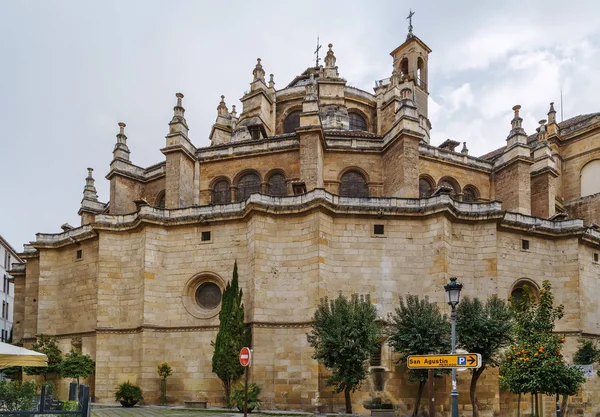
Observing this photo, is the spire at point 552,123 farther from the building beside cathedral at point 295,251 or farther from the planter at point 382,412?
the planter at point 382,412

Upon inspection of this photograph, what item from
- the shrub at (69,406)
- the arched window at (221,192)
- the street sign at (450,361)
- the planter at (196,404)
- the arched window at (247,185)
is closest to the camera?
A: the street sign at (450,361)

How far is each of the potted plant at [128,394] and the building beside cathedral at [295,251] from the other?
19.0 inches

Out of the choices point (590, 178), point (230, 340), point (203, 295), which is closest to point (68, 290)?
point (203, 295)

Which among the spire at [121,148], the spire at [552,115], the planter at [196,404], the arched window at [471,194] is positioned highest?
the spire at [552,115]

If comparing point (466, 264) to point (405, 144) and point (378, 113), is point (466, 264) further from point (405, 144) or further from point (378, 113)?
point (378, 113)

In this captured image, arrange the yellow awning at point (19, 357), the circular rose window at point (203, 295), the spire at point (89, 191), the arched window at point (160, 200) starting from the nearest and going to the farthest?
the yellow awning at point (19, 357)
the circular rose window at point (203, 295)
the arched window at point (160, 200)
the spire at point (89, 191)

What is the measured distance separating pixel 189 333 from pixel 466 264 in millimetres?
12358

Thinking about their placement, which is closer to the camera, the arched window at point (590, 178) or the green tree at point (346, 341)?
the green tree at point (346, 341)

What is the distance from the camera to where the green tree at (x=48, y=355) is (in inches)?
1024

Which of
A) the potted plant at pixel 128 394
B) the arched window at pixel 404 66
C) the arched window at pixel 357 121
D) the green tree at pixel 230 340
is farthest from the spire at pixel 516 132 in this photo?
the potted plant at pixel 128 394

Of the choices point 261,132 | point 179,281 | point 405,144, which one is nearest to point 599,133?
point 405,144

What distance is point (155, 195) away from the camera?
31094mm

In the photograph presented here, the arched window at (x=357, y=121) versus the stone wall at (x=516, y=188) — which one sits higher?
the arched window at (x=357, y=121)

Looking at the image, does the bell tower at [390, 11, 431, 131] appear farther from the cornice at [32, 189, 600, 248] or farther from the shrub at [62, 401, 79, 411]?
the shrub at [62, 401, 79, 411]
